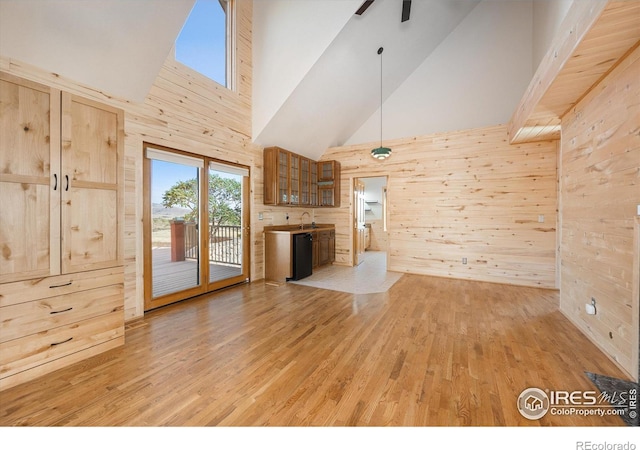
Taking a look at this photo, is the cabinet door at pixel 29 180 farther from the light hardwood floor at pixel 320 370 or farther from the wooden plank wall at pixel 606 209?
the wooden plank wall at pixel 606 209

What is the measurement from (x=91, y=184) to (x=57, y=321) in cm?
116

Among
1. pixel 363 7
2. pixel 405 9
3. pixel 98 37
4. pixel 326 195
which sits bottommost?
pixel 326 195

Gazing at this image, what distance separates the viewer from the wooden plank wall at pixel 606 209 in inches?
81.7

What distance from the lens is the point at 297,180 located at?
5.73 m

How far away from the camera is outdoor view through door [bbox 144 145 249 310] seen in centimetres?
336

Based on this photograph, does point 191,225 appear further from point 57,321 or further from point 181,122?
point 57,321

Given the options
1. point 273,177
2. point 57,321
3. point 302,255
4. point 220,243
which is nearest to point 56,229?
point 57,321

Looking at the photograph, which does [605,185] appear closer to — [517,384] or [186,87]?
[517,384]

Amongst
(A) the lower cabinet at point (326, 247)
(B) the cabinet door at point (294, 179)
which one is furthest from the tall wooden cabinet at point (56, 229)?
(A) the lower cabinet at point (326, 247)

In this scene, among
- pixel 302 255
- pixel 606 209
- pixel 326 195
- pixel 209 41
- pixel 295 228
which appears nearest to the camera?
pixel 606 209

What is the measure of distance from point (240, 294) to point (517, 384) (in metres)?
3.48

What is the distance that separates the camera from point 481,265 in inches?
195

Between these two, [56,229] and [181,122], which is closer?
[56,229]

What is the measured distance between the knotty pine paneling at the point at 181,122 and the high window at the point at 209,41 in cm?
16
